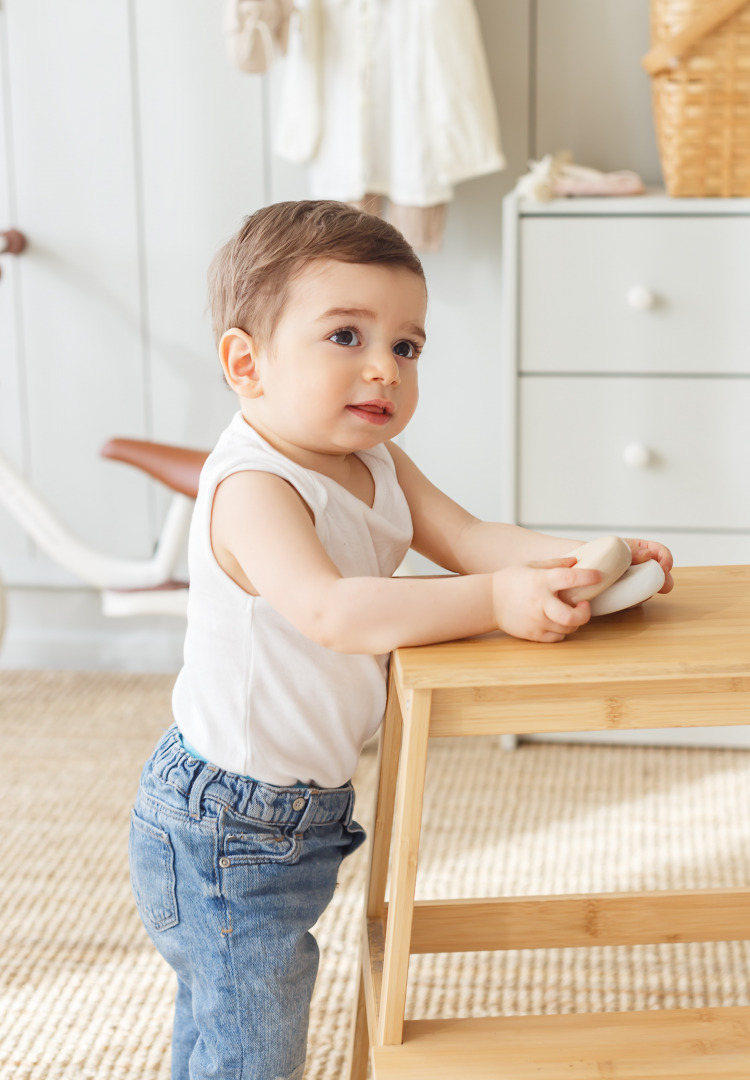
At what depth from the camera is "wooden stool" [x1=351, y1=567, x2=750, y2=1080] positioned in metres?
0.69

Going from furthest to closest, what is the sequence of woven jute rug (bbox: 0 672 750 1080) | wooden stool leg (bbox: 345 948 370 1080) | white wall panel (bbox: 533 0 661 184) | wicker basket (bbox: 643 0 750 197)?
white wall panel (bbox: 533 0 661 184) < wicker basket (bbox: 643 0 750 197) < woven jute rug (bbox: 0 672 750 1080) < wooden stool leg (bbox: 345 948 370 1080)

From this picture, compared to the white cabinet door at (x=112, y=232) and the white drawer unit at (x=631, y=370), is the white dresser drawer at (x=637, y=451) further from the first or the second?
the white cabinet door at (x=112, y=232)

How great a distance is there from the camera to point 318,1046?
Answer: 121 centimetres

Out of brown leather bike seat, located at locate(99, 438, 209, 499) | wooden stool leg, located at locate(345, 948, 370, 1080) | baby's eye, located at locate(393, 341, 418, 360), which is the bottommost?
wooden stool leg, located at locate(345, 948, 370, 1080)

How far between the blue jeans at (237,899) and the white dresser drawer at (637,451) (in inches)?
42.1

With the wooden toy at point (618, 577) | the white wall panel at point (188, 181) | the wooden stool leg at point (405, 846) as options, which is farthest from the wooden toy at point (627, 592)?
the white wall panel at point (188, 181)

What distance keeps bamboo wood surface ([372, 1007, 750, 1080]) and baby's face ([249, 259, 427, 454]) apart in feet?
1.40

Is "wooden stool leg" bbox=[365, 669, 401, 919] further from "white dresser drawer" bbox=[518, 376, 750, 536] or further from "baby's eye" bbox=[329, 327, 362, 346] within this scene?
"white dresser drawer" bbox=[518, 376, 750, 536]

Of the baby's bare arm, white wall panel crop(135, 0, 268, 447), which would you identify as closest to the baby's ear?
the baby's bare arm

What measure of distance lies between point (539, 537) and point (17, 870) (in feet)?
3.43

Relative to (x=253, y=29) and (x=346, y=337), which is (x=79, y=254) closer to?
(x=253, y=29)

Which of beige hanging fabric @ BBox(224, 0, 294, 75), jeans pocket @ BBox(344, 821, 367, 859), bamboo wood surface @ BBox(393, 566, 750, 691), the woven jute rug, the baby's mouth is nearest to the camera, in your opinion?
bamboo wood surface @ BBox(393, 566, 750, 691)

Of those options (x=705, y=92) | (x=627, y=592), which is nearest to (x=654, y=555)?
(x=627, y=592)

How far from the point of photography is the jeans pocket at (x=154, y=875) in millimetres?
845
